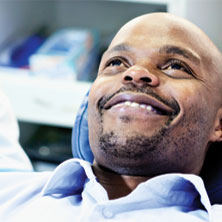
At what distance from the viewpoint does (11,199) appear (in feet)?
2.92

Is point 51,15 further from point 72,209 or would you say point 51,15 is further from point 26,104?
point 72,209

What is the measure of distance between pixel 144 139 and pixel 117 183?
0.14m

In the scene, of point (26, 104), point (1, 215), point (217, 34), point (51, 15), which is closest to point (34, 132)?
point (26, 104)

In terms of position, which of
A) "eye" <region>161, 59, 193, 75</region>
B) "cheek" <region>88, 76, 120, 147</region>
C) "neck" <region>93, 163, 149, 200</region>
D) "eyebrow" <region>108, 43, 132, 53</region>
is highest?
"eyebrow" <region>108, 43, 132, 53</region>

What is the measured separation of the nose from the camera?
2.66 feet

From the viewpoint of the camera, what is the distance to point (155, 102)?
2.63ft

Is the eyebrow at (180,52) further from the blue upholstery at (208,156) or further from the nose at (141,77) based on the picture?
the blue upholstery at (208,156)

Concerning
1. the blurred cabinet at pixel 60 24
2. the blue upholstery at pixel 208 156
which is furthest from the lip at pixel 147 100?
the blurred cabinet at pixel 60 24

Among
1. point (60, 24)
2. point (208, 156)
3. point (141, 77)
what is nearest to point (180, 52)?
point (141, 77)

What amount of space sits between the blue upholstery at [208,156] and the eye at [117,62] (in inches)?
5.5

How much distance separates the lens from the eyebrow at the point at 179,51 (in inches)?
33.9

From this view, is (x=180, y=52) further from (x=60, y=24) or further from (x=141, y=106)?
(x=60, y=24)

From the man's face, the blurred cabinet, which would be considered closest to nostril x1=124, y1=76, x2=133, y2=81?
the man's face

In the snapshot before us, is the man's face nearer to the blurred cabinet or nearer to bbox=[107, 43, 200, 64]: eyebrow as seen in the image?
bbox=[107, 43, 200, 64]: eyebrow
